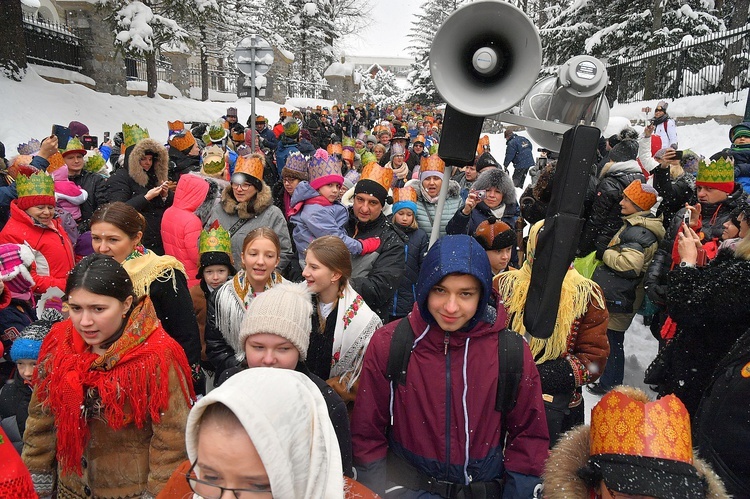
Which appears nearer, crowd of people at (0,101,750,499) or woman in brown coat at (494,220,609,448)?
crowd of people at (0,101,750,499)

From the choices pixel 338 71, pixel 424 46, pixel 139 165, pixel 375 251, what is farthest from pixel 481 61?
pixel 424 46

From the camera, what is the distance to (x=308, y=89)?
39812mm

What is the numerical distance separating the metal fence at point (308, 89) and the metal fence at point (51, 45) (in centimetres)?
1900

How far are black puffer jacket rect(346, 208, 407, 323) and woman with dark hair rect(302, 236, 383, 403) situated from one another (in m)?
0.71

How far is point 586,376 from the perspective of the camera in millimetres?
2830

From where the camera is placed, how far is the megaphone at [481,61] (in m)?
2.21

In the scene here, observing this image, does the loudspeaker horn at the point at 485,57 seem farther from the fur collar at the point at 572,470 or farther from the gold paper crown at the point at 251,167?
the gold paper crown at the point at 251,167

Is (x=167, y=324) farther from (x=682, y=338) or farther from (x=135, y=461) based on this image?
(x=682, y=338)

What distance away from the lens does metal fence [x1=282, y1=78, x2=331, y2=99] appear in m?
37.6

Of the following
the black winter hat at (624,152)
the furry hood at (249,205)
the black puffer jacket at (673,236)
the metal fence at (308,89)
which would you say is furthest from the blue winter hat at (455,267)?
the metal fence at (308,89)

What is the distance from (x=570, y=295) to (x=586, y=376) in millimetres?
472

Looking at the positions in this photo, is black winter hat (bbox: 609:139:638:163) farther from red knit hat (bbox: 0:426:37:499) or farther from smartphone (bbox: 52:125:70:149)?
smartphone (bbox: 52:125:70:149)

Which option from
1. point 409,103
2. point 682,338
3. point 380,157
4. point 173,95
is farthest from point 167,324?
point 409,103

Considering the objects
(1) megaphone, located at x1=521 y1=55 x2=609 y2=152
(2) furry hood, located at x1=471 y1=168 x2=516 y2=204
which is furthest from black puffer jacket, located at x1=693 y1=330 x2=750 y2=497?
(2) furry hood, located at x1=471 y1=168 x2=516 y2=204
